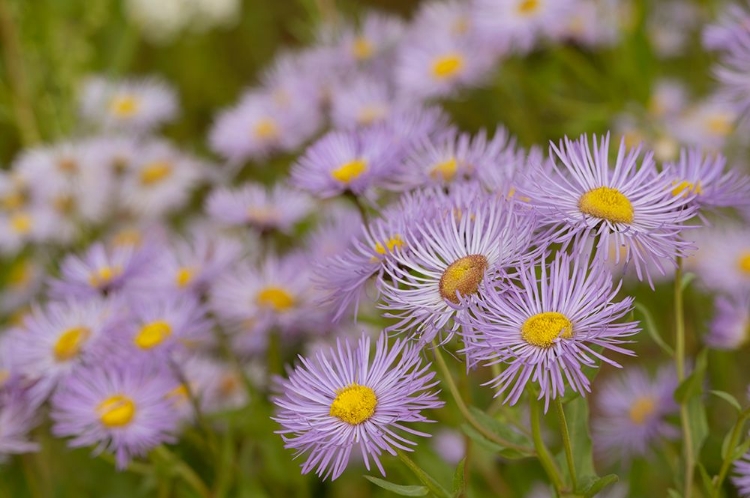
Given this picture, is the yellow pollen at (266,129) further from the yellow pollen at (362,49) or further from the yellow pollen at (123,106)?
the yellow pollen at (123,106)

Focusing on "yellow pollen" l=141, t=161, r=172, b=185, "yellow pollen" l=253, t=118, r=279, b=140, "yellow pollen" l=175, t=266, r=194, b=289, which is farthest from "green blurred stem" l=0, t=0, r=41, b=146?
"yellow pollen" l=175, t=266, r=194, b=289

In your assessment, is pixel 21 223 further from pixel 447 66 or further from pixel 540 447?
pixel 540 447

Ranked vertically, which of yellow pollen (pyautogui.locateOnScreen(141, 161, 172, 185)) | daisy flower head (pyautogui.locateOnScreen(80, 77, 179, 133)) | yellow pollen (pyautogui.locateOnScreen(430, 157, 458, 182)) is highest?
daisy flower head (pyautogui.locateOnScreen(80, 77, 179, 133))

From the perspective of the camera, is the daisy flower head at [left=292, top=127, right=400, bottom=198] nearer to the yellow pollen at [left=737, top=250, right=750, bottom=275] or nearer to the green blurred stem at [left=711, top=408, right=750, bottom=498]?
the green blurred stem at [left=711, top=408, right=750, bottom=498]

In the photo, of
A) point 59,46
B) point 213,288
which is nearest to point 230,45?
point 59,46

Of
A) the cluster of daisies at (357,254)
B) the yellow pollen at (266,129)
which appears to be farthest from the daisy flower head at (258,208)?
the yellow pollen at (266,129)

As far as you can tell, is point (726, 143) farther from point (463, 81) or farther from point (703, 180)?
point (703, 180)

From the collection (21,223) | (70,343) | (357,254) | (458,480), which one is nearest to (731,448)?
(458,480)
